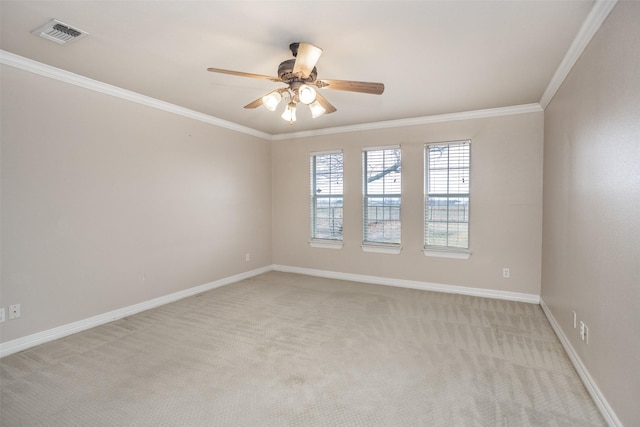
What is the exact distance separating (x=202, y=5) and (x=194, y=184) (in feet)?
9.03

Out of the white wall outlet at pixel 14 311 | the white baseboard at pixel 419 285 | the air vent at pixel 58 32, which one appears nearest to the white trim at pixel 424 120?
the white baseboard at pixel 419 285

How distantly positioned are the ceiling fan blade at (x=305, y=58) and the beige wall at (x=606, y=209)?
65.6 inches

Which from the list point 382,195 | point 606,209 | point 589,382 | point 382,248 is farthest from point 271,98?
point 382,248

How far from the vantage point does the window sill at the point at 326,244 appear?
17.5 feet

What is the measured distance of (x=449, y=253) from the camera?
4.51 meters

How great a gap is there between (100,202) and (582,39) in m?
4.39

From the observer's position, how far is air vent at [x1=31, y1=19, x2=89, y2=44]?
2.21 meters

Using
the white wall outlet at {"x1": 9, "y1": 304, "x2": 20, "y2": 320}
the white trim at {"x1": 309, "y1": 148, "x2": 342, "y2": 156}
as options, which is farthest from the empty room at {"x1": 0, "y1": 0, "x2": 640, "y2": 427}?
the white trim at {"x1": 309, "y1": 148, "x2": 342, "y2": 156}

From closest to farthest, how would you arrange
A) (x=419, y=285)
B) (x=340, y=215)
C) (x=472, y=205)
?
(x=472, y=205) < (x=419, y=285) < (x=340, y=215)

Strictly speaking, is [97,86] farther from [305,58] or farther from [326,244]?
[326,244]

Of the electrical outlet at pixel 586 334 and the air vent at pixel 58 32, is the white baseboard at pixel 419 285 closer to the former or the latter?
the electrical outlet at pixel 586 334

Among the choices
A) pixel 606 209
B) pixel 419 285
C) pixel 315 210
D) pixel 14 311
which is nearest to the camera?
pixel 606 209

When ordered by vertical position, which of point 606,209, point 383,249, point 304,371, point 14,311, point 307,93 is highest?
point 307,93

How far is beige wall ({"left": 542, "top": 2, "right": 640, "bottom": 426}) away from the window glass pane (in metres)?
2.21
